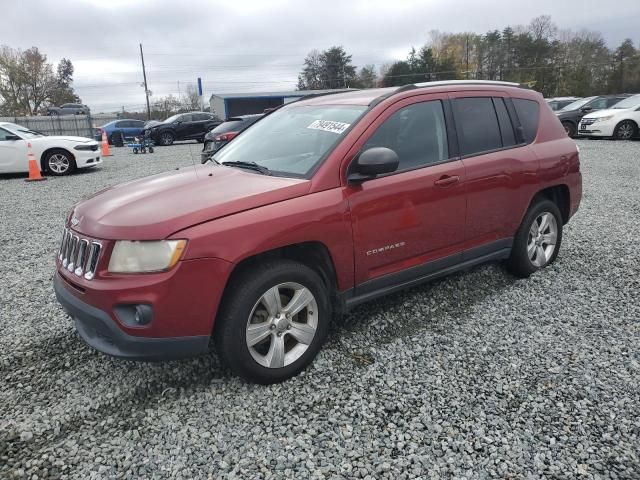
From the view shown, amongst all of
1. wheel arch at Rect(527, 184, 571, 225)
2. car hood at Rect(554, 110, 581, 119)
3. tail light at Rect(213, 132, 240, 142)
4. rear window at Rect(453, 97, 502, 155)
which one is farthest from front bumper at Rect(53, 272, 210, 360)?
car hood at Rect(554, 110, 581, 119)

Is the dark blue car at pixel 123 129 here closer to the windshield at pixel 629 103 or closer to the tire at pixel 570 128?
the tire at pixel 570 128

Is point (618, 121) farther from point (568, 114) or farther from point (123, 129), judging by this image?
point (123, 129)

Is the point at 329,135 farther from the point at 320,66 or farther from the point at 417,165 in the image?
the point at 320,66

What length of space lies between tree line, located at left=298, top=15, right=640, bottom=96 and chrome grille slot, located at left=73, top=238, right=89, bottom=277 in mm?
54784

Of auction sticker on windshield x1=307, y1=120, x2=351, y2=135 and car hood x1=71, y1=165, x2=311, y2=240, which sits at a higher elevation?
auction sticker on windshield x1=307, y1=120, x2=351, y2=135

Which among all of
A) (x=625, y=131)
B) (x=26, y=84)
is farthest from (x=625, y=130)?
(x=26, y=84)

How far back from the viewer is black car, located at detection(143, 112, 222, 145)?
23391mm

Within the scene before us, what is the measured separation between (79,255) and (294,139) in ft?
5.43

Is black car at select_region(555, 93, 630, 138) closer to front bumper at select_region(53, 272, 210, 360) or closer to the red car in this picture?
the red car

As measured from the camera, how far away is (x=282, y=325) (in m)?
2.80

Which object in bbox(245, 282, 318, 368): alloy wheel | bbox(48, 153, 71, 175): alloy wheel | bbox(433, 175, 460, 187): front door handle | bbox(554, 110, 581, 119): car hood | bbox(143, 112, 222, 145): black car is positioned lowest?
bbox(245, 282, 318, 368): alloy wheel

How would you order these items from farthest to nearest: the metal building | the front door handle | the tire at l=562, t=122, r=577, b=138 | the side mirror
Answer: the metal building < the tire at l=562, t=122, r=577, b=138 < the front door handle < the side mirror

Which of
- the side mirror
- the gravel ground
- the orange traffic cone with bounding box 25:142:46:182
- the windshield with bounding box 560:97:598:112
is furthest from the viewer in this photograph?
the windshield with bounding box 560:97:598:112

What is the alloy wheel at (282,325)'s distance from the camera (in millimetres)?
2719
